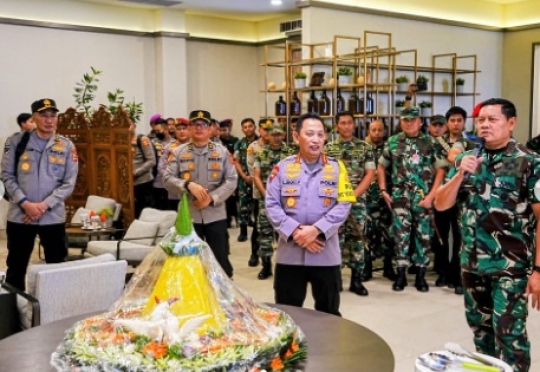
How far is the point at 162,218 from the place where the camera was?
576cm

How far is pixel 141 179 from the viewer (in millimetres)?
7742

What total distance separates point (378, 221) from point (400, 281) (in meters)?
0.65

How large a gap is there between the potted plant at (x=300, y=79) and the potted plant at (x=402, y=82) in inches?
56.7

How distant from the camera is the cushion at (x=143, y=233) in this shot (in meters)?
5.58

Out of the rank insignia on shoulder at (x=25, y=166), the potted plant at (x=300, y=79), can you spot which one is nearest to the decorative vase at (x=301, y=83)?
the potted plant at (x=300, y=79)

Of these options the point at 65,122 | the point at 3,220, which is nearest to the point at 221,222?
the point at 65,122

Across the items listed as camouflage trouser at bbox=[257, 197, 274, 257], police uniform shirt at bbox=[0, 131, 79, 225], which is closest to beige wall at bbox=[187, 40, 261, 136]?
camouflage trouser at bbox=[257, 197, 274, 257]

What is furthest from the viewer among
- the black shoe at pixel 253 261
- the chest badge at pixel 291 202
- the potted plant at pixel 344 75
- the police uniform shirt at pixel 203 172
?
the potted plant at pixel 344 75

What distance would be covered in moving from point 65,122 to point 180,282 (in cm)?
642

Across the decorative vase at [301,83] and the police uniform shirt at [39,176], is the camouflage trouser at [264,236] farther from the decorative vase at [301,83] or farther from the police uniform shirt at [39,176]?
the decorative vase at [301,83]

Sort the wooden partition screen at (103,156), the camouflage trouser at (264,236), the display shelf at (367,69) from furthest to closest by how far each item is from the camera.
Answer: the display shelf at (367,69) < the wooden partition screen at (103,156) < the camouflage trouser at (264,236)

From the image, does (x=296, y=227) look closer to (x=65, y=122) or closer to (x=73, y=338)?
(x=73, y=338)

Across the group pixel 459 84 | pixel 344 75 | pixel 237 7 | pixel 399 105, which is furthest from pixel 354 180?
pixel 237 7

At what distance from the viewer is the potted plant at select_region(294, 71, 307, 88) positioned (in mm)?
8453
